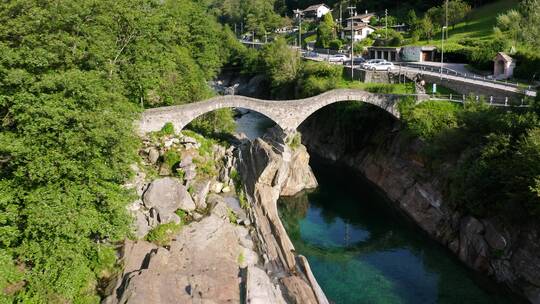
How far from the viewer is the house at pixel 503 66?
5000cm

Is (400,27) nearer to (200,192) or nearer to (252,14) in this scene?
(252,14)

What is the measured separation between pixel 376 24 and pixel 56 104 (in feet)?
294

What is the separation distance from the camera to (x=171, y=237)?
2866cm

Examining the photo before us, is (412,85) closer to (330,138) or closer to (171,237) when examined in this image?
(330,138)

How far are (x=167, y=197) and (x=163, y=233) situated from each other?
3.41 m

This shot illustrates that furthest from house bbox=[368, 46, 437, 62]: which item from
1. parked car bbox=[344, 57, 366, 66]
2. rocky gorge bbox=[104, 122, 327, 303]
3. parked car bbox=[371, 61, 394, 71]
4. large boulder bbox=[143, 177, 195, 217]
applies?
large boulder bbox=[143, 177, 195, 217]

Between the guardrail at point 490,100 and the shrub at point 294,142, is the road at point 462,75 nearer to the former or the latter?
the guardrail at point 490,100

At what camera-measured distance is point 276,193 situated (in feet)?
132

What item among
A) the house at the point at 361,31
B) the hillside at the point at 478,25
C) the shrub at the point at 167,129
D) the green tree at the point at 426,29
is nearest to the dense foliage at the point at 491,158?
the shrub at the point at 167,129

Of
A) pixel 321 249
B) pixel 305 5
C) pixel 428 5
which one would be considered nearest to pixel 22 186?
pixel 321 249

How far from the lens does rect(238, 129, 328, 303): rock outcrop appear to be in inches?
998

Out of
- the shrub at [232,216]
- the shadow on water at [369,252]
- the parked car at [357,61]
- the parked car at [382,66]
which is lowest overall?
the shadow on water at [369,252]

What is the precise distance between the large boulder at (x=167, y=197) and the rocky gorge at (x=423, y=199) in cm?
1794

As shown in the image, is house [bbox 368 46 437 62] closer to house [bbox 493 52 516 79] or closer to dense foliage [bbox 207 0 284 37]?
house [bbox 493 52 516 79]
